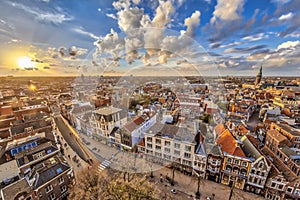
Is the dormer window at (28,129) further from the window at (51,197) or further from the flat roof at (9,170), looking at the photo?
the window at (51,197)

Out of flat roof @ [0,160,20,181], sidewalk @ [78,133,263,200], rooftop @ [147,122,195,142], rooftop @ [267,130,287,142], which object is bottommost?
sidewalk @ [78,133,263,200]

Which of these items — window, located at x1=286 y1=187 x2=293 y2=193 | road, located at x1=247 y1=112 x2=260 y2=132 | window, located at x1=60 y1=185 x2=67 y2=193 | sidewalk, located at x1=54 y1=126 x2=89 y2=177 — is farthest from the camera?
road, located at x1=247 y1=112 x2=260 y2=132

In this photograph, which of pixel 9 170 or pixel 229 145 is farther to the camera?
pixel 229 145

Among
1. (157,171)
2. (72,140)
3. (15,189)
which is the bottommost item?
(157,171)

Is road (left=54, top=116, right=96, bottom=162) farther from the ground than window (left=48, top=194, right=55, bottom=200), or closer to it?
closer to it

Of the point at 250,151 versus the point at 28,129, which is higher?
the point at 28,129

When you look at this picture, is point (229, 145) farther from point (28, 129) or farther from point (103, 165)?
point (28, 129)

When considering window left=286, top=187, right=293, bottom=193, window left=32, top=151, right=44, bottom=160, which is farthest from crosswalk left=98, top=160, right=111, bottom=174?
window left=286, top=187, right=293, bottom=193

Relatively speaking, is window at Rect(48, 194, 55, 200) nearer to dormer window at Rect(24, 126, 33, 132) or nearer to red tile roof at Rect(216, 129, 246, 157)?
dormer window at Rect(24, 126, 33, 132)

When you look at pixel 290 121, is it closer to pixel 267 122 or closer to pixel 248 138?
pixel 267 122

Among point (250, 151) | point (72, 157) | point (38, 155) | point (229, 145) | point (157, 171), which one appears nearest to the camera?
point (38, 155)

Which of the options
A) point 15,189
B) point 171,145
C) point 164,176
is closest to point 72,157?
point 15,189
